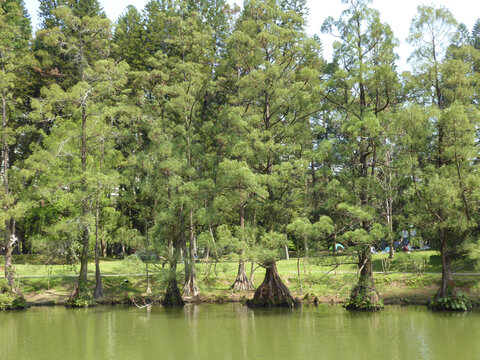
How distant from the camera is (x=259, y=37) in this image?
28.8 metres

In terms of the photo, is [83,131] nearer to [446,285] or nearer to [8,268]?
[8,268]

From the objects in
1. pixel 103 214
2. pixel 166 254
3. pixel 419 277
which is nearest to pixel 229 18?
pixel 103 214

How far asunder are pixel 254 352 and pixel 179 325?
648 cm

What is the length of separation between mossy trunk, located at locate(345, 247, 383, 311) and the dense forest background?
0.08 meters

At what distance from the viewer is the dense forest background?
79.3 feet

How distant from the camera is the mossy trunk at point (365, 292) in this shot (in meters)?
24.0

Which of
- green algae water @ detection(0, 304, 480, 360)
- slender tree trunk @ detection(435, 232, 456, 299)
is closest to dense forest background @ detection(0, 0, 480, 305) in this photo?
slender tree trunk @ detection(435, 232, 456, 299)

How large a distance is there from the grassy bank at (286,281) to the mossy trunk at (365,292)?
0.51 m

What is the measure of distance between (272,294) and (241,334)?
30.4 feet

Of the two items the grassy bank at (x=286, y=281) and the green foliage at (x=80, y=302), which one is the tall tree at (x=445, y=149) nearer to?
the grassy bank at (x=286, y=281)

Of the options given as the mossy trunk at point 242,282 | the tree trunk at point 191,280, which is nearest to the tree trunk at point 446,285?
the mossy trunk at point 242,282

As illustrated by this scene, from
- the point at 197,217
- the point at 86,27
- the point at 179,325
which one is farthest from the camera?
the point at 86,27

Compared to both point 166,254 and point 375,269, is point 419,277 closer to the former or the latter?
point 375,269

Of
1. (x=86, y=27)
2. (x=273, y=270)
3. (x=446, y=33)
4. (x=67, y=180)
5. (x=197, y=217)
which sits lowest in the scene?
(x=273, y=270)
